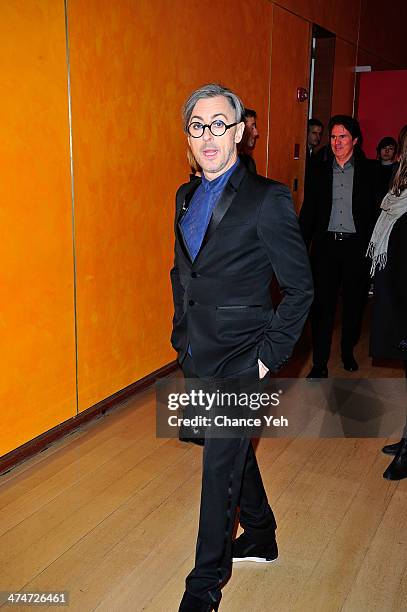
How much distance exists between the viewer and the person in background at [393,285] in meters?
3.23

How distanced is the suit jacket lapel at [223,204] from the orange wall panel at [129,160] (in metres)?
1.66

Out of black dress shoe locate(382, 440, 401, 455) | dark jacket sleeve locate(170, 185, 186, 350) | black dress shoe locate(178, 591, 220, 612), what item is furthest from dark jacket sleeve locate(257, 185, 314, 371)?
black dress shoe locate(382, 440, 401, 455)

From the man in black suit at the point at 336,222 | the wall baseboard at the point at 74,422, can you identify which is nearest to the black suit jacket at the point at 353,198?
the man in black suit at the point at 336,222

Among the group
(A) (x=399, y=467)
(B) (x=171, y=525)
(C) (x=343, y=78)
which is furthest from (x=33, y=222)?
(C) (x=343, y=78)

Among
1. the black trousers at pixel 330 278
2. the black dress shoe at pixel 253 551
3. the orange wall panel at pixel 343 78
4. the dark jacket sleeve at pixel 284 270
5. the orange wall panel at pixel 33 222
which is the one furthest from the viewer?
the orange wall panel at pixel 343 78

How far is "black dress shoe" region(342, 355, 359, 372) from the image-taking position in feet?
15.9

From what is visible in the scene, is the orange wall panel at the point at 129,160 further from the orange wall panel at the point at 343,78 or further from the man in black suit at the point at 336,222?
the orange wall panel at the point at 343,78

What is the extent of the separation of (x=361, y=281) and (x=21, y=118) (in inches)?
107

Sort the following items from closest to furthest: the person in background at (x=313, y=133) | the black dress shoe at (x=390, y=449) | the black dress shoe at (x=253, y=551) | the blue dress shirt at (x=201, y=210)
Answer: the blue dress shirt at (x=201, y=210) < the black dress shoe at (x=253, y=551) < the black dress shoe at (x=390, y=449) < the person in background at (x=313, y=133)

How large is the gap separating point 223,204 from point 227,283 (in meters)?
0.26

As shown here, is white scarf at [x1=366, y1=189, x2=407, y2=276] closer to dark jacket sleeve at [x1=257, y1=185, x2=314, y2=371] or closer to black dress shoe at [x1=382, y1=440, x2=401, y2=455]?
black dress shoe at [x1=382, y1=440, x2=401, y2=455]

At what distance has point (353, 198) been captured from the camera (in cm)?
441

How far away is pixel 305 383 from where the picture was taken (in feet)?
15.0

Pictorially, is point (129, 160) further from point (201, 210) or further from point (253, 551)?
point (253, 551)
